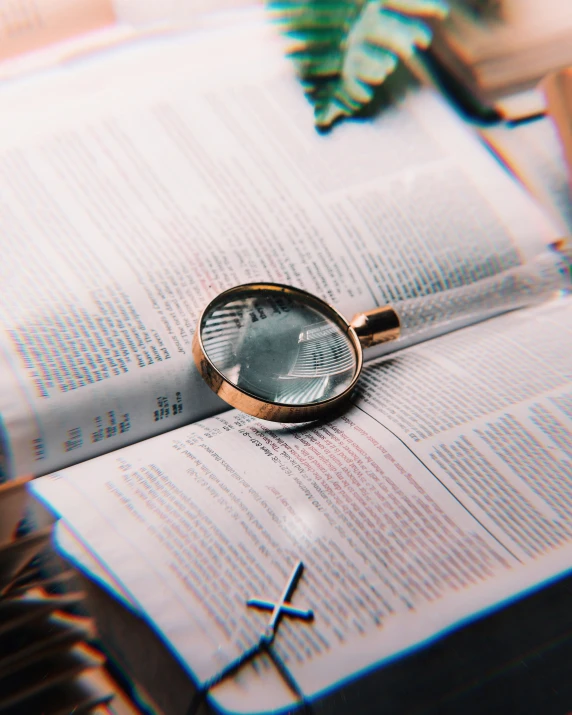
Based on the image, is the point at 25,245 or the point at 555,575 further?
the point at 25,245

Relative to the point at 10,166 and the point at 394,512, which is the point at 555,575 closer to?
the point at 394,512

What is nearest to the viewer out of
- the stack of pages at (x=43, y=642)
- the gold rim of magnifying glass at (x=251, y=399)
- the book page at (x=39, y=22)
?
the stack of pages at (x=43, y=642)

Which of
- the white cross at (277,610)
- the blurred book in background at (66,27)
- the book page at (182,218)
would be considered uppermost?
the blurred book in background at (66,27)

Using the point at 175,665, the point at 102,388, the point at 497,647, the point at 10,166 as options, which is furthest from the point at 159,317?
the point at 497,647

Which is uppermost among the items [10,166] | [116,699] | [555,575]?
[10,166]

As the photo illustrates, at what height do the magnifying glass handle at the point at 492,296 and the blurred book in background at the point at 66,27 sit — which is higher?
the blurred book in background at the point at 66,27

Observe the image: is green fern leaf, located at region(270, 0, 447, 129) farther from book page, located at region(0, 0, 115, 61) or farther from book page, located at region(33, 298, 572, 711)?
book page, located at region(33, 298, 572, 711)

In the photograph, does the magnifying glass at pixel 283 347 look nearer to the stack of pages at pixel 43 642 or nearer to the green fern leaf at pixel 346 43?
the stack of pages at pixel 43 642

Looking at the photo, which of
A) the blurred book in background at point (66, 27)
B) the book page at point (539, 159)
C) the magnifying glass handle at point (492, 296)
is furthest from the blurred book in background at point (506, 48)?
the blurred book in background at point (66, 27)
